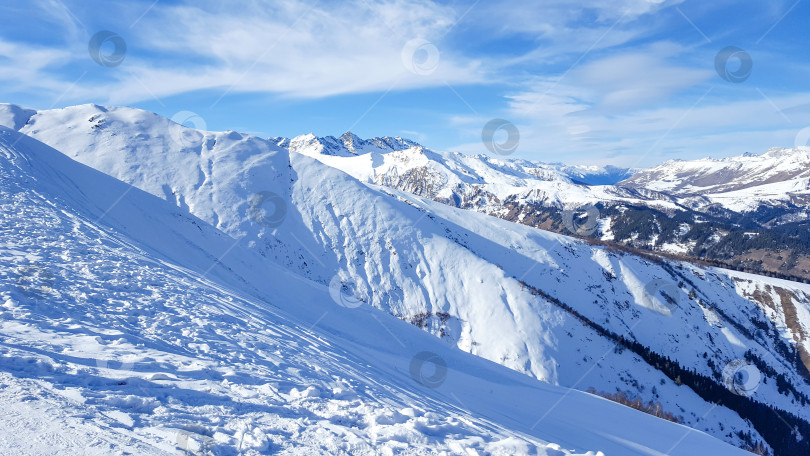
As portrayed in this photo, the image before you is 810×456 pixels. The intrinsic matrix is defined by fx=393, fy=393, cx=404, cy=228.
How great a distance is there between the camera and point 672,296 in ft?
250

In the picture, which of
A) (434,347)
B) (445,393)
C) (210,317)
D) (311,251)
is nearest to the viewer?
(210,317)

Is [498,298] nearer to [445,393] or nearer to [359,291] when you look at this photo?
[359,291]

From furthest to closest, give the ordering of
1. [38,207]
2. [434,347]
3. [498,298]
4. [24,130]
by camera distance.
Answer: [24,130] < [498,298] < [434,347] < [38,207]

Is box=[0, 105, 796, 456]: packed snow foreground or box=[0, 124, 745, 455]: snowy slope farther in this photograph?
box=[0, 105, 796, 456]: packed snow foreground

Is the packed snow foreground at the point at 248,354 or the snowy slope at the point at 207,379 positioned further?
the packed snow foreground at the point at 248,354

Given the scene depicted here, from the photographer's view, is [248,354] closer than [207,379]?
No

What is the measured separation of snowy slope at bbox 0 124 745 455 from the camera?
6059 mm

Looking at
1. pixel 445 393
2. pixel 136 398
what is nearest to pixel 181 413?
pixel 136 398

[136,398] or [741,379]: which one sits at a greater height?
[741,379]

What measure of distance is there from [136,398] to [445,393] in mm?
9487

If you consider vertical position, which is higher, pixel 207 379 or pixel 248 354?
pixel 248 354

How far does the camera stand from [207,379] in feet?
26.6

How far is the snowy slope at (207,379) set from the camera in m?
6.06

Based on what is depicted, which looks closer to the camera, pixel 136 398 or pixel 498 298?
pixel 136 398
